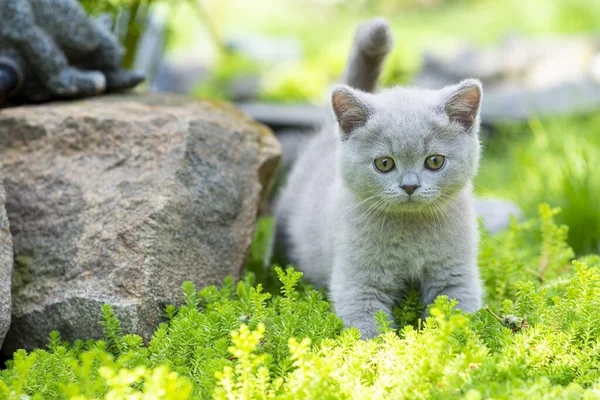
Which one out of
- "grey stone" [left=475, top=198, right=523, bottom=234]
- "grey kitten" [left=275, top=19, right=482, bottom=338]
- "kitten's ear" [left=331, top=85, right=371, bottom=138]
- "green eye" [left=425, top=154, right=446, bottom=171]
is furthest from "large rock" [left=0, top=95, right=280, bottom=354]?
"grey stone" [left=475, top=198, right=523, bottom=234]

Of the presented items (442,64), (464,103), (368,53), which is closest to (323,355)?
(464,103)

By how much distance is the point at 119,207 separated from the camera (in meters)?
2.48

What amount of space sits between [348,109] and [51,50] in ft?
4.72

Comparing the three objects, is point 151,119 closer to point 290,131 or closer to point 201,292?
point 201,292

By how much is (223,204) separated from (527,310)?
126 centimetres

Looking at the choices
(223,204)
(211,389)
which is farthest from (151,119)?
(211,389)

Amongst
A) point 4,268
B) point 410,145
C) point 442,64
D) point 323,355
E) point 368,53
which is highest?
point 368,53

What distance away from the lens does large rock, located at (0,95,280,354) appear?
2.31 m

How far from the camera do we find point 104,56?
3.14 metres

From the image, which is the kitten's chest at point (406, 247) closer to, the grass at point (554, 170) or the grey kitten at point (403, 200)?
the grey kitten at point (403, 200)

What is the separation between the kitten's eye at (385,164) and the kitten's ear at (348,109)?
0.16 meters

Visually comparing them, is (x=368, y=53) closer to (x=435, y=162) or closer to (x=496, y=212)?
(x=435, y=162)

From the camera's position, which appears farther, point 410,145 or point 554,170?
point 554,170

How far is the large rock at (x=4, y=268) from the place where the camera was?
6.86 feet
